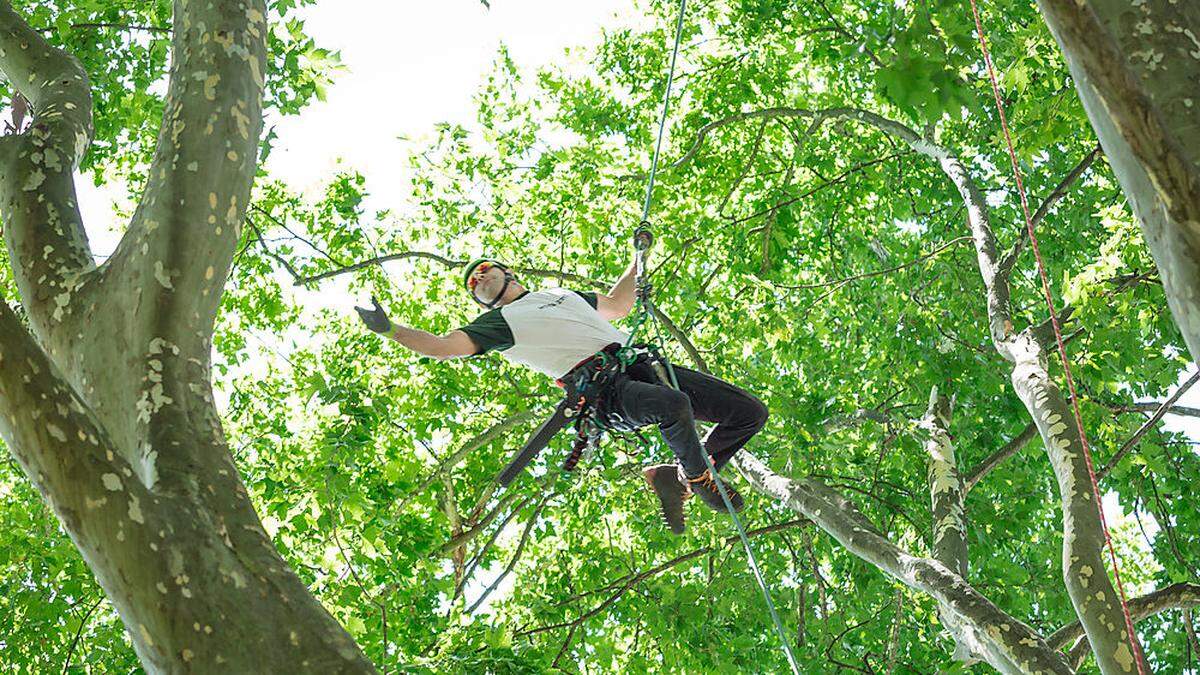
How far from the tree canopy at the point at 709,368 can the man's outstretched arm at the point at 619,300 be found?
1118 mm

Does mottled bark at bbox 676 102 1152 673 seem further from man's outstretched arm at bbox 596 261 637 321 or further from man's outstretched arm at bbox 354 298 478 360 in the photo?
man's outstretched arm at bbox 354 298 478 360

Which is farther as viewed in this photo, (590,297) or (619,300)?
(619,300)

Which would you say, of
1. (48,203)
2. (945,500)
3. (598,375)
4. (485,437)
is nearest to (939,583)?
(598,375)

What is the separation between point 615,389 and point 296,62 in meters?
3.31

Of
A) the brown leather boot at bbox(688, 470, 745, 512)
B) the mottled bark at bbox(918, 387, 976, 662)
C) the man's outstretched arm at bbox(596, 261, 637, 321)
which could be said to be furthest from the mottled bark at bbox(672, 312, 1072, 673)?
the man's outstretched arm at bbox(596, 261, 637, 321)

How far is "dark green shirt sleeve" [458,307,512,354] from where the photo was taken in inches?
218

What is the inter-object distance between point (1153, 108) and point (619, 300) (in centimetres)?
456

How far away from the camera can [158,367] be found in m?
2.85

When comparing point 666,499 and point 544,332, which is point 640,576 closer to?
point 666,499

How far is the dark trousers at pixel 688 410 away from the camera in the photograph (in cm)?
547

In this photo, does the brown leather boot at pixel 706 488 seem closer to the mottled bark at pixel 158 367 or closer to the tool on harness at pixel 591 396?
the tool on harness at pixel 591 396

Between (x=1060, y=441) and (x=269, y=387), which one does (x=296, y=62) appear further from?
(x=1060, y=441)

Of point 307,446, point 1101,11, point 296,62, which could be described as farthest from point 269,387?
point 1101,11

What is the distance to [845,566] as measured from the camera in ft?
32.2
